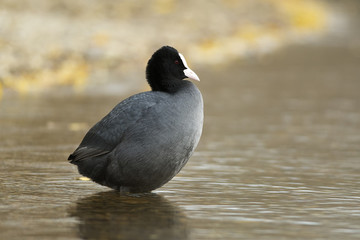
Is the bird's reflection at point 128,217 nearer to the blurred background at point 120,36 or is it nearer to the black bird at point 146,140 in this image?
the black bird at point 146,140

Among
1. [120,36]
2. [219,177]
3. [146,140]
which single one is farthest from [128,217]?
[120,36]

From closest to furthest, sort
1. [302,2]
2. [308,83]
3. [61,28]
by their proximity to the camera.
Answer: [308,83] < [61,28] < [302,2]

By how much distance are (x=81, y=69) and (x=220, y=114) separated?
4353mm

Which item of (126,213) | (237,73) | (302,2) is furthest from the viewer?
(302,2)

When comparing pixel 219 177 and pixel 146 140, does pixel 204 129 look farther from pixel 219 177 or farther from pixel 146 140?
pixel 146 140

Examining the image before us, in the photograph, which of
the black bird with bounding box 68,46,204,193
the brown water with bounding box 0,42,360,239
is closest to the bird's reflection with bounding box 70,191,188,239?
the brown water with bounding box 0,42,360,239

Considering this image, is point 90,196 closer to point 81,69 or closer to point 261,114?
point 261,114

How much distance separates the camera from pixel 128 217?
20.4 feet

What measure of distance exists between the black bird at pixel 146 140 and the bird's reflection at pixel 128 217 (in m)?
0.17

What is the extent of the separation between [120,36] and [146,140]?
14924 millimetres

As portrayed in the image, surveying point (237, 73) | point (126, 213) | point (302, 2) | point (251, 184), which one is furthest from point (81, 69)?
point (302, 2)

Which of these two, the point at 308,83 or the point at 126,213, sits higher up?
the point at 308,83

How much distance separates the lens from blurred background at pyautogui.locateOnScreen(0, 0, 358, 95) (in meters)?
15.5

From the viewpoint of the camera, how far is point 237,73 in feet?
61.6
